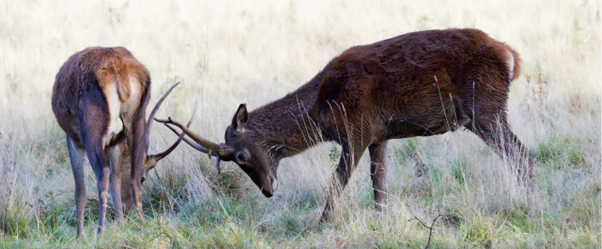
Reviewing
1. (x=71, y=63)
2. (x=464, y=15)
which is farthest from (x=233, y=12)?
(x=71, y=63)

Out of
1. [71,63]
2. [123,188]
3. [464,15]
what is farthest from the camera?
[464,15]

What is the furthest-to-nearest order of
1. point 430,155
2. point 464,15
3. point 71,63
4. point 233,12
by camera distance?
1. point 233,12
2. point 464,15
3. point 430,155
4. point 71,63

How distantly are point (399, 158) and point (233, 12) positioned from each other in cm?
878

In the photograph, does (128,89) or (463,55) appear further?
(463,55)

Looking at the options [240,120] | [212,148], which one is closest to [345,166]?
[240,120]

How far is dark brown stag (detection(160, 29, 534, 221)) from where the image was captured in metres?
6.54

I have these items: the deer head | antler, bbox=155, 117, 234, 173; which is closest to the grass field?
the deer head

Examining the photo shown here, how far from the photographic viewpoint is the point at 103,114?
5973 millimetres

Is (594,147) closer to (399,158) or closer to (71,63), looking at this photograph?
(399,158)

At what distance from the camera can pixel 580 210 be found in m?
5.85

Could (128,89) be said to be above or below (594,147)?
above

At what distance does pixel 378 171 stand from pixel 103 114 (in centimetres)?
251

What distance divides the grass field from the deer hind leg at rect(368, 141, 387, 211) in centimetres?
14

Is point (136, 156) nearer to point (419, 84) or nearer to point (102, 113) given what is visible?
point (102, 113)
